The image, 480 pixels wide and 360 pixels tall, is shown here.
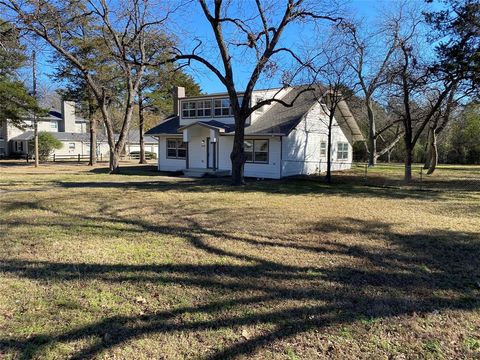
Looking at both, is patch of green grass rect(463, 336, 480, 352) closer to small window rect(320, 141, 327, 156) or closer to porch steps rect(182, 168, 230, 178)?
porch steps rect(182, 168, 230, 178)

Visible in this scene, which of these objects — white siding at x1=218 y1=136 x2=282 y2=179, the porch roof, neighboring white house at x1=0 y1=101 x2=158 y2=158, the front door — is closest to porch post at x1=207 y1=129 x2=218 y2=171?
the front door

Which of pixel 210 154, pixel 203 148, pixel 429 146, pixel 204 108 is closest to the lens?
pixel 210 154

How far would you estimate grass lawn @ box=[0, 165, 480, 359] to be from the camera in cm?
327

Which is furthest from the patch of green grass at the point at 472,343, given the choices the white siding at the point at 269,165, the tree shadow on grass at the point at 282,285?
the white siding at the point at 269,165

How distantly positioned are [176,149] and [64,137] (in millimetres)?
30436

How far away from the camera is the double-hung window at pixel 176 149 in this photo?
24.5 meters

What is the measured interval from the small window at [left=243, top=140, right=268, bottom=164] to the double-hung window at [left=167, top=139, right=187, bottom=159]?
505cm

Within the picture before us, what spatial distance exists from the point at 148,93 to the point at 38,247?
29804 mm

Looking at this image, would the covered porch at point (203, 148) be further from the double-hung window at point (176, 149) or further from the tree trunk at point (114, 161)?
the tree trunk at point (114, 161)

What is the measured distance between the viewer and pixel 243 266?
5.23 m

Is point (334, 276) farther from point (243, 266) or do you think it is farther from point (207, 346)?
point (207, 346)

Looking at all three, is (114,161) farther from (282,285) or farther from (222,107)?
(282,285)

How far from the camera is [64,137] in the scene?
4881cm

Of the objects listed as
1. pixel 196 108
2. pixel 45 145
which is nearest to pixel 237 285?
pixel 196 108
